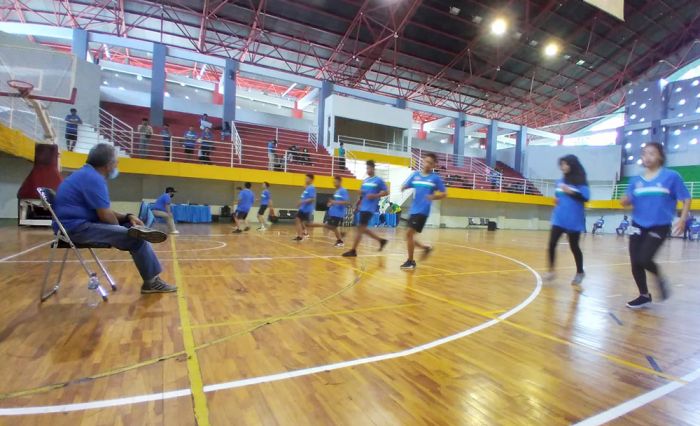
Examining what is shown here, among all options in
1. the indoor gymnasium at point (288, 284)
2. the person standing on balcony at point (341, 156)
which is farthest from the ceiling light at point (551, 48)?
the person standing on balcony at point (341, 156)

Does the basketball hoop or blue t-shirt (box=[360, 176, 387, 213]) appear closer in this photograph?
blue t-shirt (box=[360, 176, 387, 213])

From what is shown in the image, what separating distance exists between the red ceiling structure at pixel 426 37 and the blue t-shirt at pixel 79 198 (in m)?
17.4

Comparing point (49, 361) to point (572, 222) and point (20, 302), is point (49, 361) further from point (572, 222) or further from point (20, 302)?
point (572, 222)

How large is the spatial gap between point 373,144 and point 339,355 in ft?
74.8

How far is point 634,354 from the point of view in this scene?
2426 mm

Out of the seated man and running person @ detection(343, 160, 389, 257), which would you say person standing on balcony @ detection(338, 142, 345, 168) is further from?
the seated man

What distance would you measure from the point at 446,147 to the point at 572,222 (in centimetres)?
2964

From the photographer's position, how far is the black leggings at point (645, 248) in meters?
3.58

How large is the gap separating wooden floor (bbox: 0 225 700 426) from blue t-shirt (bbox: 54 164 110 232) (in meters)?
0.78

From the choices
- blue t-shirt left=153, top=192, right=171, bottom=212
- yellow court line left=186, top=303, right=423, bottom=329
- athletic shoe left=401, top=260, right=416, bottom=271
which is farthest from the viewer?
blue t-shirt left=153, top=192, right=171, bottom=212

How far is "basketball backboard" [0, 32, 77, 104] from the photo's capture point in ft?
28.2

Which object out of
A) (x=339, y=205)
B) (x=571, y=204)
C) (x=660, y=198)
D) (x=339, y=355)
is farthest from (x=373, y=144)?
(x=339, y=355)

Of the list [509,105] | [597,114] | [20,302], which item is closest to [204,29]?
[20,302]

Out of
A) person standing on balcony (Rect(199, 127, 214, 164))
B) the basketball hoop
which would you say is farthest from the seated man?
person standing on balcony (Rect(199, 127, 214, 164))
